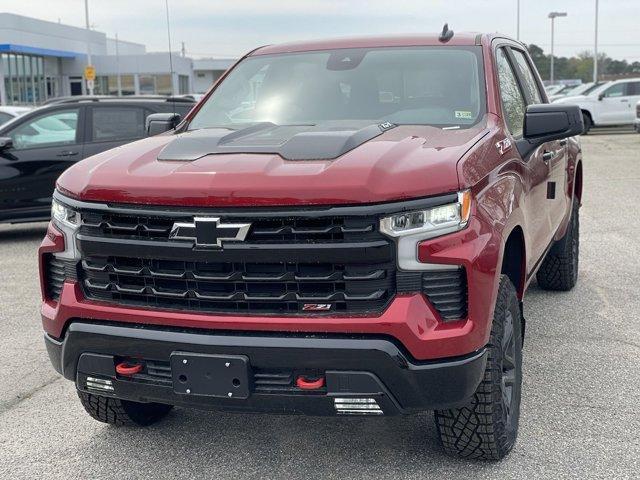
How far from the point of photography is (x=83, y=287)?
3359 mm

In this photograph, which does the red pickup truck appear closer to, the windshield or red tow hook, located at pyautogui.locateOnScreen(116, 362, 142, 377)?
red tow hook, located at pyautogui.locateOnScreen(116, 362, 142, 377)

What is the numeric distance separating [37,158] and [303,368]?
7633 millimetres

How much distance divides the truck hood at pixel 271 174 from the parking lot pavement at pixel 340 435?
1.24 meters

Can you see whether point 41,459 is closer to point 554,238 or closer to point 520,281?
point 520,281

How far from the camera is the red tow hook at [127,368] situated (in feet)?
10.6

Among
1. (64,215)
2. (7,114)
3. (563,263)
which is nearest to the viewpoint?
(64,215)

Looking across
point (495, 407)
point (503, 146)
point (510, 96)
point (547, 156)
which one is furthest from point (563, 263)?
point (495, 407)

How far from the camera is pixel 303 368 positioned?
299 centimetres

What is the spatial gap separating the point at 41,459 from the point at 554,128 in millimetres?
2883

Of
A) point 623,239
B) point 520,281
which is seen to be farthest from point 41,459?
point 623,239

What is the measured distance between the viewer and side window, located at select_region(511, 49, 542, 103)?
17.3 feet

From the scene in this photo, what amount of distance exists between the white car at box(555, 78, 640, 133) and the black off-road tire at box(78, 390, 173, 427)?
24.1m

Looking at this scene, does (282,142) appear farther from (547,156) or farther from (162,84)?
(162,84)

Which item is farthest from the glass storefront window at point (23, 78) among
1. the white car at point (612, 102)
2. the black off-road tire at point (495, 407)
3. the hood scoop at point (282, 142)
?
the black off-road tire at point (495, 407)
